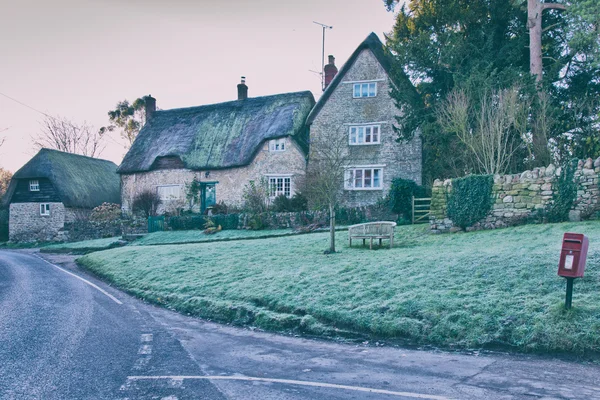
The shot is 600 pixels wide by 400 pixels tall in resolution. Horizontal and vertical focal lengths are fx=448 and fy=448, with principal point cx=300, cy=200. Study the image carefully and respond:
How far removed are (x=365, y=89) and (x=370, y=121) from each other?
228 cm

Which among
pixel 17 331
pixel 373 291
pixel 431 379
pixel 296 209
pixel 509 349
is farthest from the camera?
pixel 296 209

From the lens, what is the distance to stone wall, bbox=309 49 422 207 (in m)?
29.7

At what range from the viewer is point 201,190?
34969mm

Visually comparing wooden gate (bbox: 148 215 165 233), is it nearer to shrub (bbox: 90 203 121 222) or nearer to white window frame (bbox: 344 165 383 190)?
shrub (bbox: 90 203 121 222)

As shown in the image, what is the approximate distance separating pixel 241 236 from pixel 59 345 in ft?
55.2

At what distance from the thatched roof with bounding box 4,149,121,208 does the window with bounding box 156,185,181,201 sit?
8492 millimetres

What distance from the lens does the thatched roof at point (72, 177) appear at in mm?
38812

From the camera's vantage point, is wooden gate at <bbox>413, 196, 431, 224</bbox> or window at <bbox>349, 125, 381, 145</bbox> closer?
wooden gate at <bbox>413, 196, 431, 224</bbox>

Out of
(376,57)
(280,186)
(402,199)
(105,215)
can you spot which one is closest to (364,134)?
(376,57)

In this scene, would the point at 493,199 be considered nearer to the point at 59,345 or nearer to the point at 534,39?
the point at 534,39

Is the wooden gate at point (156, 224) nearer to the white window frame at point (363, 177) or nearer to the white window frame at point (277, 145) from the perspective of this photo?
the white window frame at point (277, 145)

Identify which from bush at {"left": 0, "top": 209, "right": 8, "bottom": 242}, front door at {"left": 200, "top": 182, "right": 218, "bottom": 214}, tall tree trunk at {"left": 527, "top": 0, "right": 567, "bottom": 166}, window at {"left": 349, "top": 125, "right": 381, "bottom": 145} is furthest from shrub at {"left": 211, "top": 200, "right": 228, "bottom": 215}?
bush at {"left": 0, "top": 209, "right": 8, "bottom": 242}

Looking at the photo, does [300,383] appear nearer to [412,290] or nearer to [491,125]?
[412,290]

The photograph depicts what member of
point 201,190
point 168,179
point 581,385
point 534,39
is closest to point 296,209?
point 201,190
